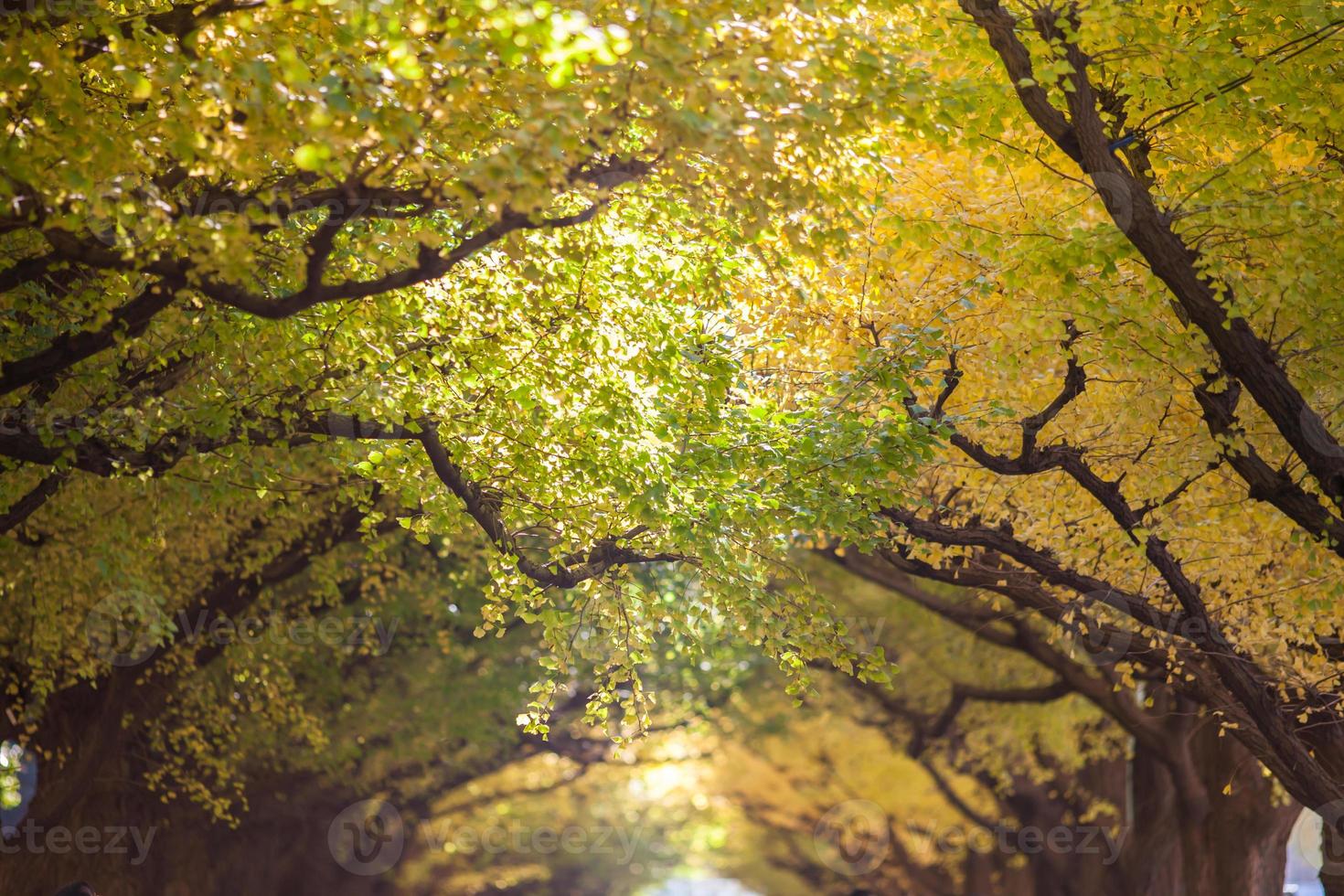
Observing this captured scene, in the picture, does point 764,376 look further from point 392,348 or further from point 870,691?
point 870,691

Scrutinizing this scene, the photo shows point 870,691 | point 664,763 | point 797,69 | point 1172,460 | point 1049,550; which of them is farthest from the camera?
point 664,763

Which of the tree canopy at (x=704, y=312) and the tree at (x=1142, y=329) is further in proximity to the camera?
the tree at (x=1142, y=329)

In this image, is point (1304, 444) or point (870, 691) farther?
point (870, 691)

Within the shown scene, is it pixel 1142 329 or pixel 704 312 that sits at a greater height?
pixel 704 312

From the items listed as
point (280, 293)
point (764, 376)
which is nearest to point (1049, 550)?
point (764, 376)

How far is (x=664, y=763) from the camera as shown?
41438 millimetres

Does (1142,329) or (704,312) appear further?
(704,312)

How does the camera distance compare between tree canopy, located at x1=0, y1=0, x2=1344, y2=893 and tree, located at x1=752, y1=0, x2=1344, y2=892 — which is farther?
tree, located at x1=752, y1=0, x2=1344, y2=892

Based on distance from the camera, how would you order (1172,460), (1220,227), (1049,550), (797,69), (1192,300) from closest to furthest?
(797,69)
(1192,300)
(1220,227)
(1172,460)
(1049,550)

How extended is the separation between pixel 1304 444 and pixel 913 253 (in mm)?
4138

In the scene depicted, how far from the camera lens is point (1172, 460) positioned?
12.0m

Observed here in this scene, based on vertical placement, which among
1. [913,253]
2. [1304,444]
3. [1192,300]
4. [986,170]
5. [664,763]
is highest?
[664,763]

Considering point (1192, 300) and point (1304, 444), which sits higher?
point (1192, 300)

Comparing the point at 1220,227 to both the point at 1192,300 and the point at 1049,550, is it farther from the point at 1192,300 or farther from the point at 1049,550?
the point at 1049,550
